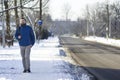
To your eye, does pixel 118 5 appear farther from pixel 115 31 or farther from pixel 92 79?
pixel 92 79

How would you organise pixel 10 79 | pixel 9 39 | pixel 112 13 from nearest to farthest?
pixel 10 79 < pixel 9 39 < pixel 112 13

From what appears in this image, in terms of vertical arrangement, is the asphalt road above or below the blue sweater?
below

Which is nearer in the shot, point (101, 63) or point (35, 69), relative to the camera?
point (35, 69)

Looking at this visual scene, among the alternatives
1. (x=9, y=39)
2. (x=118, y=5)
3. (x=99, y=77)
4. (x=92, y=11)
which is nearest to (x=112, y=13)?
(x=118, y=5)

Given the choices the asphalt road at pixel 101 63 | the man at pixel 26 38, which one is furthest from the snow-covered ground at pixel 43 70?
the man at pixel 26 38

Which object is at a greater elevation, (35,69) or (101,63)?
(35,69)

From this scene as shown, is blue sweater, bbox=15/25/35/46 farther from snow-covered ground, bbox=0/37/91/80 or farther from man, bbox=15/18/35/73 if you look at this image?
snow-covered ground, bbox=0/37/91/80

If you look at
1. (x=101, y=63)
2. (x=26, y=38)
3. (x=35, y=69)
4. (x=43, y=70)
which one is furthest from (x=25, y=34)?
(x=101, y=63)

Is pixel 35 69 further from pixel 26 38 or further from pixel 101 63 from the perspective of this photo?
pixel 101 63

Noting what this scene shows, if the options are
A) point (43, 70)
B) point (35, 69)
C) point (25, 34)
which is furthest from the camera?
point (35, 69)

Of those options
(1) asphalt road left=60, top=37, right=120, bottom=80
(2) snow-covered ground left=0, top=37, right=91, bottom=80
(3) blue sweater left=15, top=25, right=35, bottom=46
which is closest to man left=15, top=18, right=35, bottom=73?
(3) blue sweater left=15, top=25, right=35, bottom=46

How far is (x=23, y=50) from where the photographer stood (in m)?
15.2

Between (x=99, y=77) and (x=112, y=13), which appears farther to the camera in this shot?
(x=112, y=13)

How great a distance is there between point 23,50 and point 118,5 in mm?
95536
